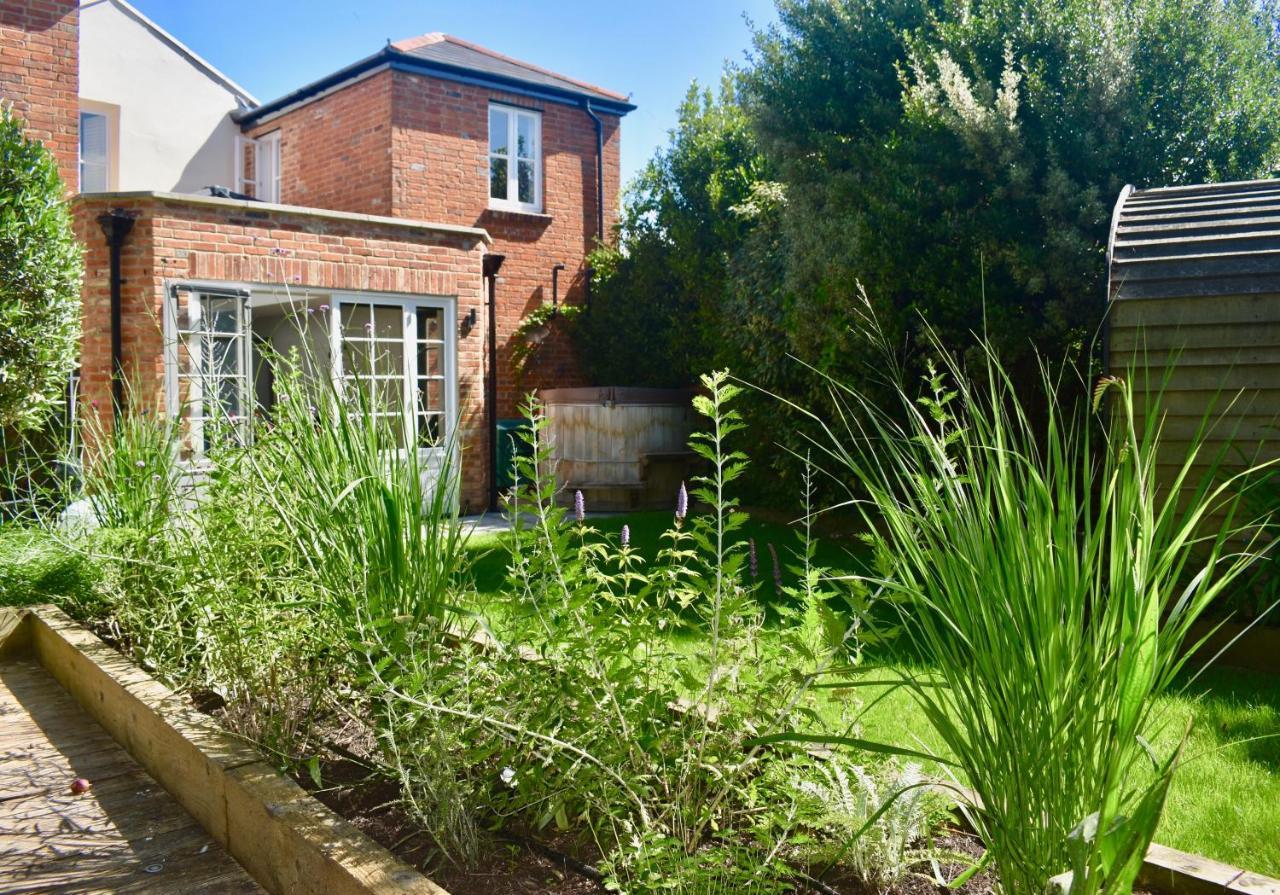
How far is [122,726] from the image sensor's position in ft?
10.7

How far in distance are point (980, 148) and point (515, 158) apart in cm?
755

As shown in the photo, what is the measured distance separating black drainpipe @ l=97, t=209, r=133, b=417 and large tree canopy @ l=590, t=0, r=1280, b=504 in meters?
5.69

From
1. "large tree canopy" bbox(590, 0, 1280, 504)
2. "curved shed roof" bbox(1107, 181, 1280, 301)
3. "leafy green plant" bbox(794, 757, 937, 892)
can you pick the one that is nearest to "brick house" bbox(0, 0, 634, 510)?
"large tree canopy" bbox(590, 0, 1280, 504)

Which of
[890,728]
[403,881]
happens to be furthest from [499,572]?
[403,881]

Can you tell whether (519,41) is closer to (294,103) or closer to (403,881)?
(294,103)

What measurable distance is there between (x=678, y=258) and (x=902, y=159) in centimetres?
422

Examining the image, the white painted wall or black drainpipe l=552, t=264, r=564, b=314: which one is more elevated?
the white painted wall

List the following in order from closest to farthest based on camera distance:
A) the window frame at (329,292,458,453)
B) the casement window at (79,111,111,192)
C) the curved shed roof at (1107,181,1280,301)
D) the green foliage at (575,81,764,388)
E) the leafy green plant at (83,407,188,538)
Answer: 1. the leafy green plant at (83,407,188,538)
2. the curved shed roof at (1107,181,1280,301)
3. the window frame at (329,292,458,453)
4. the green foliage at (575,81,764,388)
5. the casement window at (79,111,111,192)

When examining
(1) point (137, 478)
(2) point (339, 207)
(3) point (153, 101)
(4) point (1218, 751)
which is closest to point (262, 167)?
(3) point (153, 101)

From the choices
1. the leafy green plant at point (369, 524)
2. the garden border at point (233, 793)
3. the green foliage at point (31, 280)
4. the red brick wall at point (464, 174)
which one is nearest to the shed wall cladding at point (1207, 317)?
the leafy green plant at point (369, 524)

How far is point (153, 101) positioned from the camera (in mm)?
15562

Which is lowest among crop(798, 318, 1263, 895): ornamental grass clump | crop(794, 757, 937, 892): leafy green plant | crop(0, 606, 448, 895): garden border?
crop(0, 606, 448, 895): garden border

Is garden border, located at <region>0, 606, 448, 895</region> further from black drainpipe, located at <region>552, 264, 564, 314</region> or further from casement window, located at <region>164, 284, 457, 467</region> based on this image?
black drainpipe, located at <region>552, 264, 564, 314</region>

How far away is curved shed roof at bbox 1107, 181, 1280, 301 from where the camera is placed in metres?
4.98
